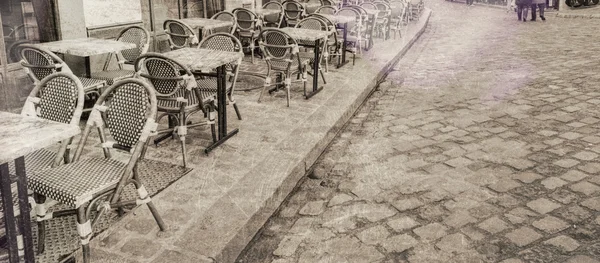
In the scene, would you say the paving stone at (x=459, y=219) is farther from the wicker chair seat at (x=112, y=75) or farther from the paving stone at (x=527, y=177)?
the wicker chair seat at (x=112, y=75)

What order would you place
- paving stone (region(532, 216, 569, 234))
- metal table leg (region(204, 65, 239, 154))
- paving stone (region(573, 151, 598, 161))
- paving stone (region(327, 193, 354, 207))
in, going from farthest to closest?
paving stone (region(573, 151, 598, 161)) → metal table leg (region(204, 65, 239, 154)) → paving stone (region(327, 193, 354, 207)) → paving stone (region(532, 216, 569, 234))

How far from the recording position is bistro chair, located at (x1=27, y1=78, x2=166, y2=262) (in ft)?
9.39

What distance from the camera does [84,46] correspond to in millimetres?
5535

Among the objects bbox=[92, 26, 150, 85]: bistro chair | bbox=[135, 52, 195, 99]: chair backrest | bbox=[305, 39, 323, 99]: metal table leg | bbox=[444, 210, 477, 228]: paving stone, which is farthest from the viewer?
bbox=[305, 39, 323, 99]: metal table leg

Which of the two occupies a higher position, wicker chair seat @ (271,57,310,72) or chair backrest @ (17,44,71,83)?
chair backrest @ (17,44,71,83)

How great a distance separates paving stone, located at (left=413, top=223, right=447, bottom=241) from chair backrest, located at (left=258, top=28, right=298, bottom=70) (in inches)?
124

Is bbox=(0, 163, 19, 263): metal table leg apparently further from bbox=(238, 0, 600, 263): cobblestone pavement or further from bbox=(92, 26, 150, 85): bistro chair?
bbox=(92, 26, 150, 85): bistro chair

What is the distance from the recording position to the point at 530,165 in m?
→ 4.94

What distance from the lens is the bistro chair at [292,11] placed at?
10.9 metres

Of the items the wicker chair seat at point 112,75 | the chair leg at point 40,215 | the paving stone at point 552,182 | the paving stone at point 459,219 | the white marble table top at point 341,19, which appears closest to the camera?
the chair leg at point 40,215

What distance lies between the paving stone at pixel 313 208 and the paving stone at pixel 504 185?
143cm

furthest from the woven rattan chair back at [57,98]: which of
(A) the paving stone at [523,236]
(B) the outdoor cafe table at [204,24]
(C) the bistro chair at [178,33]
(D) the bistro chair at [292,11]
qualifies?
(D) the bistro chair at [292,11]

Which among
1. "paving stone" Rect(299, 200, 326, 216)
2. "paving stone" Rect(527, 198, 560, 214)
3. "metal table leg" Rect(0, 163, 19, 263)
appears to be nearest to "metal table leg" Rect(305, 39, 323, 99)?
"paving stone" Rect(299, 200, 326, 216)

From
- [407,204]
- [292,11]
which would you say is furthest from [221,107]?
[292,11]
